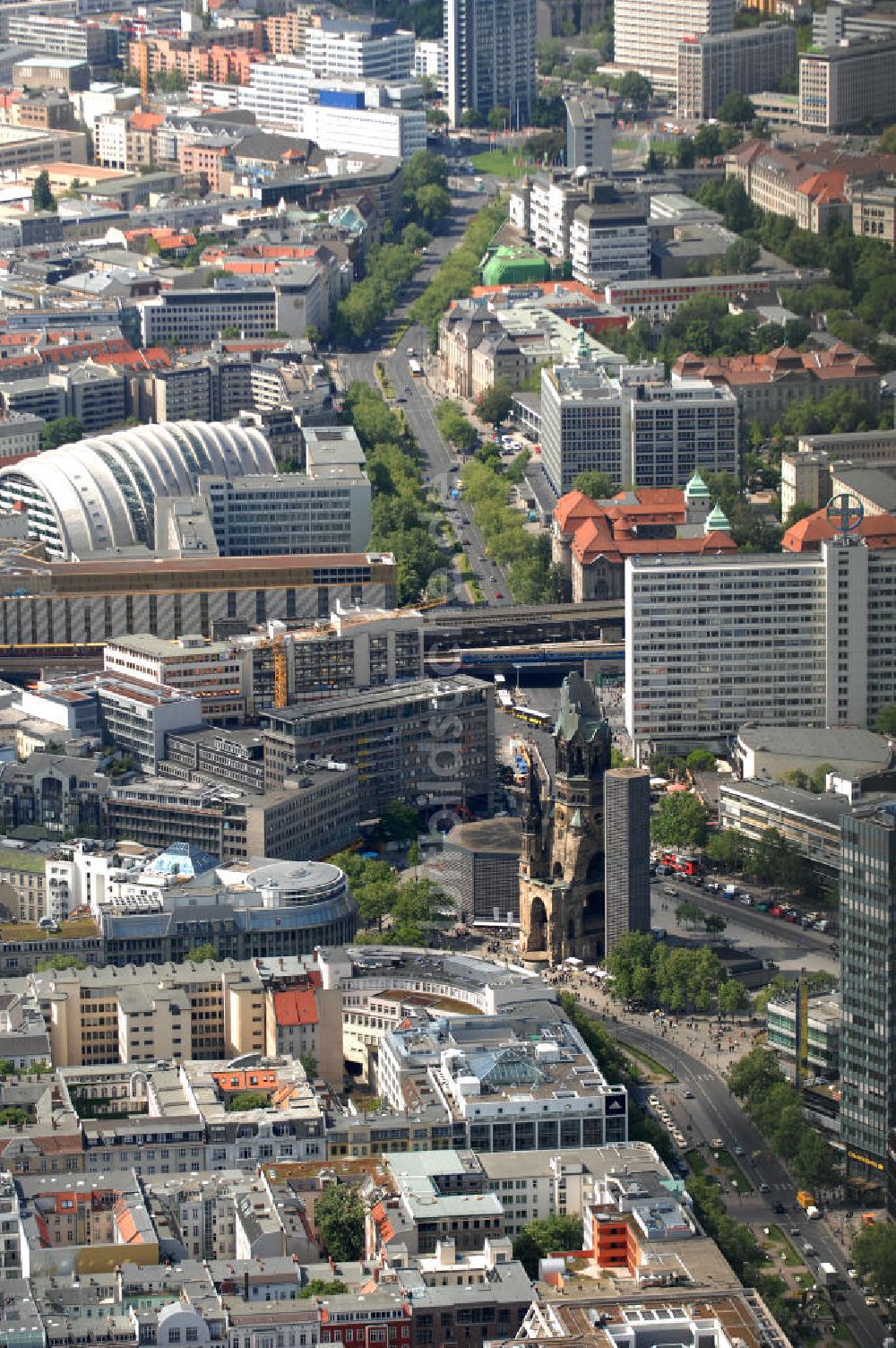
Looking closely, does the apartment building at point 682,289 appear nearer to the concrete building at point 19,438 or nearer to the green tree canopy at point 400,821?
the concrete building at point 19,438

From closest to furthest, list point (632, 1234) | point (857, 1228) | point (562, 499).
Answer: point (632, 1234) < point (857, 1228) < point (562, 499)

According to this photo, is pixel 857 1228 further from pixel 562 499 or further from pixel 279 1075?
pixel 562 499

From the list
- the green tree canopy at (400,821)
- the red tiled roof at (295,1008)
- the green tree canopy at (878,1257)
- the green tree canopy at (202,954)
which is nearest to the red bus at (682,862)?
the green tree canopy at (400,821)

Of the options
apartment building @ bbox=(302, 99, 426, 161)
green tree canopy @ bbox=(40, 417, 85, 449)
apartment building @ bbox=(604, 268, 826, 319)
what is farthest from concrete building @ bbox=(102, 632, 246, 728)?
apartment building @ bbox=(302, 99, 426, 161)

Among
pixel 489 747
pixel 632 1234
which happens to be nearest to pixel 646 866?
pixel 489 747

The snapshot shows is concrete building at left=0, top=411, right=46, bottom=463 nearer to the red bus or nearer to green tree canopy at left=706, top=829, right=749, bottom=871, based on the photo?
the red bus

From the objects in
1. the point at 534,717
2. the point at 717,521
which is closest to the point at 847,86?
the point at 717,521

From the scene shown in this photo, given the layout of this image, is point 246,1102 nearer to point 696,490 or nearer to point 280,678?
point 280,678
